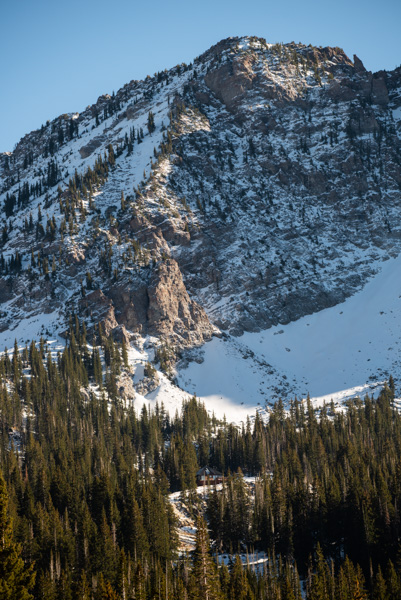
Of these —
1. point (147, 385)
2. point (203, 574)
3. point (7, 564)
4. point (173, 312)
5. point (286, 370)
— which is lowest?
point (203, 574)

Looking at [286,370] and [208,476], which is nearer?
[208,476]

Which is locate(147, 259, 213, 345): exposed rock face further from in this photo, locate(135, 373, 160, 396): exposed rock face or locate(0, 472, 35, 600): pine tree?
locate(0, 472, 35, 600): pine tree

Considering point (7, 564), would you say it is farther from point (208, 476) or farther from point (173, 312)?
point (173, 312)

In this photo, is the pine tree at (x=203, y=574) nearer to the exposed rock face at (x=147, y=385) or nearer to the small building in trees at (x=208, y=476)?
the small building in trees at (x=208, y=476)

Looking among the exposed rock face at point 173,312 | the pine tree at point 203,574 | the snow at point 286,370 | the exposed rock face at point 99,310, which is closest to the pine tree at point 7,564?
the pine tree at point 203,574

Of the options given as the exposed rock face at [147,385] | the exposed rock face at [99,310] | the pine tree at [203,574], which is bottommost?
the pine tree at [203,574]

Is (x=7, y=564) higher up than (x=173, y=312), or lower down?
lower down

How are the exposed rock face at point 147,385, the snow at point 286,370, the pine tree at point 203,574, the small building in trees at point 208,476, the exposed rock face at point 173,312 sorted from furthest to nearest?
the exposed rock face at point 173,312, the snow at point 286,370, the exposed rock face at point 147,385, the small building in trees at point 208,476, the pine tree at point 203,574

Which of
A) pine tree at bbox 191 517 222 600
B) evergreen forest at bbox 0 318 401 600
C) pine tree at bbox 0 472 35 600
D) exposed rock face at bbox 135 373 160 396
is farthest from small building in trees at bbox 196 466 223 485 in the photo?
pine tree at bbox 0 472 35 600

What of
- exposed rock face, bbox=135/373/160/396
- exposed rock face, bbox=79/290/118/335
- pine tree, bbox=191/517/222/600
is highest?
exposed rock face, bbox=79/290/118/335

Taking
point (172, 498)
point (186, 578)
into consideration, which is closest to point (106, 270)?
point (172, 498)

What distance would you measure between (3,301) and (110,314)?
118 ft

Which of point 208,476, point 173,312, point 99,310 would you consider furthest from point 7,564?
point 173,312

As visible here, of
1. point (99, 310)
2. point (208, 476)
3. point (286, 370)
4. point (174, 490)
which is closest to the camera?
point (174, 490)
